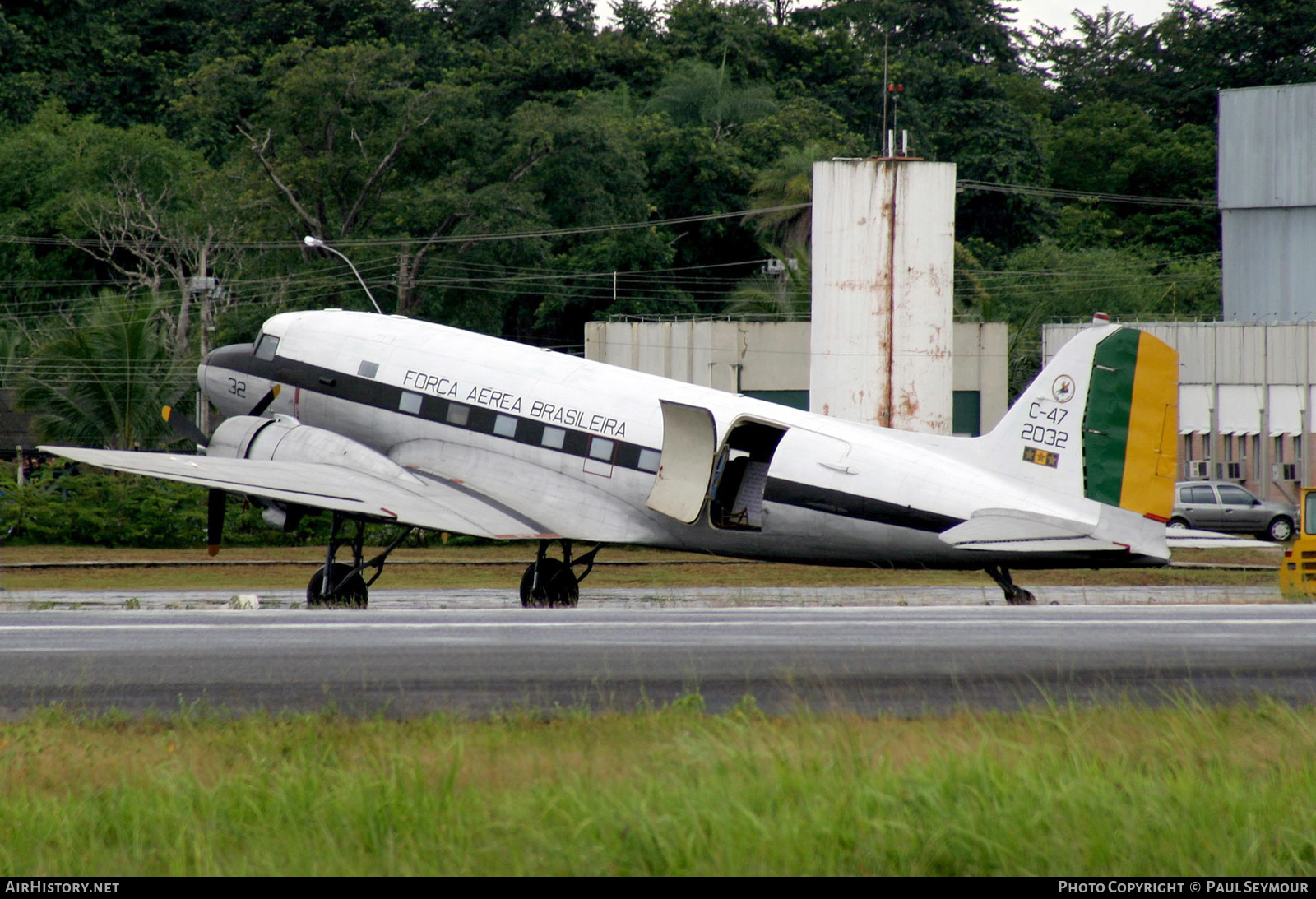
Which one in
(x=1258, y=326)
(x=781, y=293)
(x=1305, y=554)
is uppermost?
(x=781, y=293)

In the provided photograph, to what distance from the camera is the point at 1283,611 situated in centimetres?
1908

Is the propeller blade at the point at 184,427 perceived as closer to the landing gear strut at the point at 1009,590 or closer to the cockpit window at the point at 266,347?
the cockpit window at the point at 266,347

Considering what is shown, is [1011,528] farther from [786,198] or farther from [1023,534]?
[786,198]

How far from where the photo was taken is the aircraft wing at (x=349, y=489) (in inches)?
844

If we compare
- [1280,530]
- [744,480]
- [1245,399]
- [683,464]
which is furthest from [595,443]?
[1245,399]

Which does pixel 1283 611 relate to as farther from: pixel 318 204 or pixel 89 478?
pixel 318 204

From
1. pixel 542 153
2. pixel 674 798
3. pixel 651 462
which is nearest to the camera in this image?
pixel 674 798

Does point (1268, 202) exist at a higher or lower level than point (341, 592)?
higher

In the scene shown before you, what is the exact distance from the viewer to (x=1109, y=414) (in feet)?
67.6

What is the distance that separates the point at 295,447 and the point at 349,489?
2224 millimetres

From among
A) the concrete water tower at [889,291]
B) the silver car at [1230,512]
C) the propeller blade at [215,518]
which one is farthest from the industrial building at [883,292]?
the propeller blade at [215,518]

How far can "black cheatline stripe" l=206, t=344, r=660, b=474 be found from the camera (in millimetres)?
22422

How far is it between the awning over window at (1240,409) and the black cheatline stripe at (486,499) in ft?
119

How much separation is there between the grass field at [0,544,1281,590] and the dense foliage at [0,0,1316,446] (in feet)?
31.0
